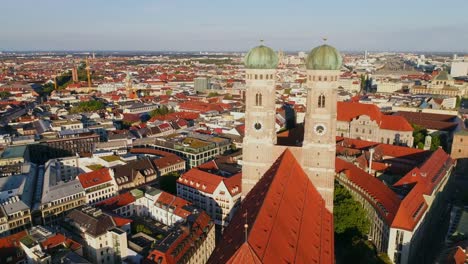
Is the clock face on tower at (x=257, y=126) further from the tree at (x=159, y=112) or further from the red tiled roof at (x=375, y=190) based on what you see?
the tree at (x=159, y=112)

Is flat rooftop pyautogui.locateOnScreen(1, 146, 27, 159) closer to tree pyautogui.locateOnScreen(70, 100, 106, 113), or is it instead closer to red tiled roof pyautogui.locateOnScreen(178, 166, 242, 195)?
red tiled roof pyautogui.locateOnScreen(178, 166, 242, 195)

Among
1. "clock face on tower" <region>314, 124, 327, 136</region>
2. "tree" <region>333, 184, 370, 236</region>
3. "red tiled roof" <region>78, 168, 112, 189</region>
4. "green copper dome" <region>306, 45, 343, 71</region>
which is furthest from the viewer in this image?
"red tiled roof" <region>78, 168, 112, 189</region>

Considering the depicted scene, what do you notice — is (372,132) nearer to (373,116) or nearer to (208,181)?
(373,116)

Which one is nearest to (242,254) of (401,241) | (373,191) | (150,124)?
(401,241)

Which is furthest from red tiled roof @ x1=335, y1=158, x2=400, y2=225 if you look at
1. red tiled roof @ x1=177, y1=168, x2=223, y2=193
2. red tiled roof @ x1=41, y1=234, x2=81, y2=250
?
→ red tiled roof @ x1=41, y1=234, x2=81, y2=250

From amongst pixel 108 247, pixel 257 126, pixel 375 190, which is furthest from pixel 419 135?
pixel 108 247

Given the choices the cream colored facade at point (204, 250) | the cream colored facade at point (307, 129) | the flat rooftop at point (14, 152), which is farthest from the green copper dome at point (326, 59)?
the flat rooftop at point (14, 152)

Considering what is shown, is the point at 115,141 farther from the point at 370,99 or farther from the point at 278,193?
the point at 370,99
